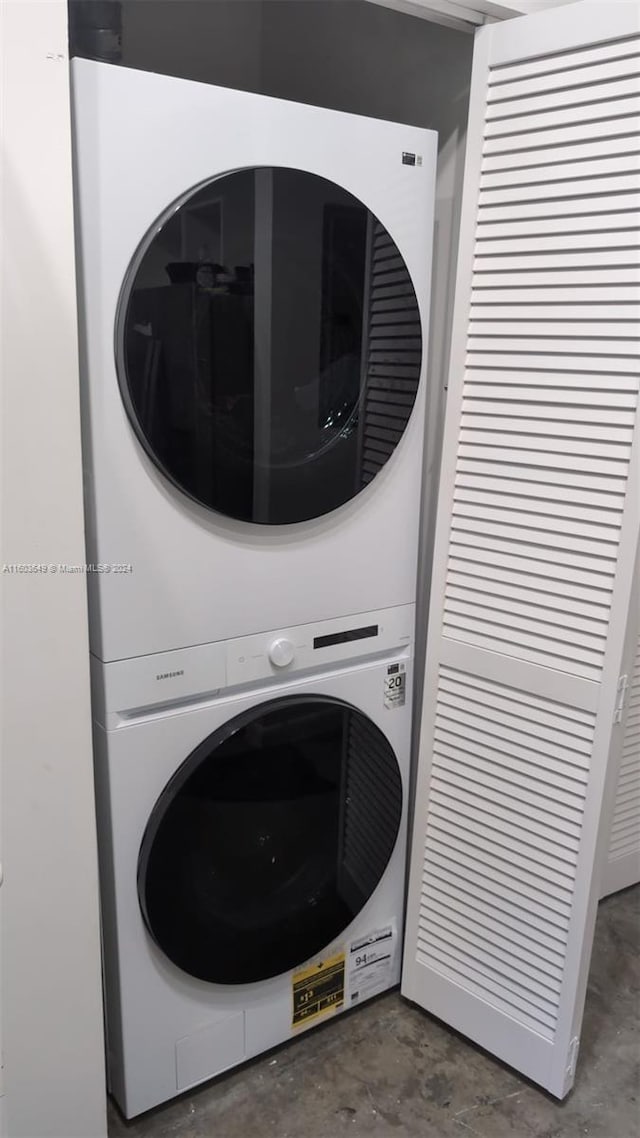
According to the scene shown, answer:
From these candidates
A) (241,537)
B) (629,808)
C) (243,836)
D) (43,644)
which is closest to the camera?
(43,644)

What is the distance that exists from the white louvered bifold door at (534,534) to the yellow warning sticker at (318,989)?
20cm

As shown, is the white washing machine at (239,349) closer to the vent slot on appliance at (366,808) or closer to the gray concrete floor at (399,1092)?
the vent slot on appliance at (366,808)

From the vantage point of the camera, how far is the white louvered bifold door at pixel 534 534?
1.25 meters

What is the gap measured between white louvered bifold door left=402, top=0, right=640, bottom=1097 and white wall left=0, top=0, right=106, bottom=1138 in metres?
0.70

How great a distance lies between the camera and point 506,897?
5.03 feet

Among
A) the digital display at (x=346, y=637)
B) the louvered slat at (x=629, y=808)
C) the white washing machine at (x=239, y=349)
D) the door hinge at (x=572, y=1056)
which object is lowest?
the door hinge at (x=572, y=1056)

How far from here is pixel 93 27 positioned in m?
1.20

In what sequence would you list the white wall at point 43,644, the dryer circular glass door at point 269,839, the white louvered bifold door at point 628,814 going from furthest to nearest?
the white louvered bifold door at point 628,814, the dryer circular glass door at point 269,839, the white wall at point 43,644

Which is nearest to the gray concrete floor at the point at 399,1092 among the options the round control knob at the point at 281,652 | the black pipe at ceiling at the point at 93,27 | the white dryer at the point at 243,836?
the white dryer at the point at 243,836

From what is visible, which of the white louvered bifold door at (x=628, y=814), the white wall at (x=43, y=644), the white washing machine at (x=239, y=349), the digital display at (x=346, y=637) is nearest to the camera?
the white wall at (x=43, y=644)

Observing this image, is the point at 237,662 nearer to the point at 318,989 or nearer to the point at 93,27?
the point at 318,989

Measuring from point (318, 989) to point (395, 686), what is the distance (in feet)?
2.04

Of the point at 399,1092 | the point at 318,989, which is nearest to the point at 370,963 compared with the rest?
the point at 318,989

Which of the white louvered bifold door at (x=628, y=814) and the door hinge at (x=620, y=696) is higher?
the door hinge at (x=620, y=696)
